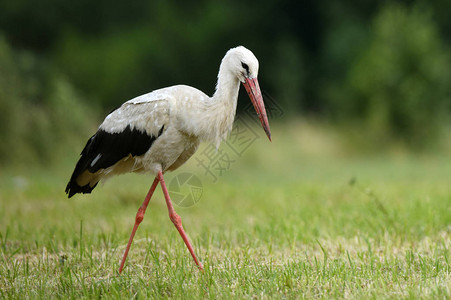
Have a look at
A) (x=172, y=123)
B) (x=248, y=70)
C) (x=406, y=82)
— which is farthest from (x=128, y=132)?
(x=406, y=82)

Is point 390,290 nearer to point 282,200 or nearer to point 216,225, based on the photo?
point 216,225

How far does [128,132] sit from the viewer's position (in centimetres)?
470

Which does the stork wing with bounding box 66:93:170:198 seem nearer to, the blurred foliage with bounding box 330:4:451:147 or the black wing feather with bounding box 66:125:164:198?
the black wing feather with bounding box 66:125:164:198

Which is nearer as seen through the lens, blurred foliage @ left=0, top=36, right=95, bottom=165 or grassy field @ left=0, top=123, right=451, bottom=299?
grassy field @ left=0, top=123, right=451, bottom=299

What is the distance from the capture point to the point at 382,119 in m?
19.7

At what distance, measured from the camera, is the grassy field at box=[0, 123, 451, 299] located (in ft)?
12.6

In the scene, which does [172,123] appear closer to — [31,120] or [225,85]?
[225,85]

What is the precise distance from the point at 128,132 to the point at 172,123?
0.38m

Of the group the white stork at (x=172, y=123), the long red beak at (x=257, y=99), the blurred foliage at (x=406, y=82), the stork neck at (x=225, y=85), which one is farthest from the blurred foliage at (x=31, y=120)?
the long red beak at (x=257, y=99)

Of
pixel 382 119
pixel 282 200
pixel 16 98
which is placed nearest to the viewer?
pixel 282 200

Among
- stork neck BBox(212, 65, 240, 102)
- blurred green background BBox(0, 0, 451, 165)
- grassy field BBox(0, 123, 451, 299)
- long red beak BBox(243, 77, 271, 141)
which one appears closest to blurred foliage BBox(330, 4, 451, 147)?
blurred green background BBox(0, 0, 451, 165)

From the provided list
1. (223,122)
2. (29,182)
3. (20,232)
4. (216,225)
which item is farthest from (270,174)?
(223,122)

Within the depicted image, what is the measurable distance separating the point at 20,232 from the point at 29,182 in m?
5.76

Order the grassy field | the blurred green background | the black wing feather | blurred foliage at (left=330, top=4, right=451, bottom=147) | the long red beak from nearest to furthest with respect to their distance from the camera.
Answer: the grassy field, the long red beak, the black wing feather, blurred foliage at (left=330, top=4, right=451, bottom=147), the blurred green background
